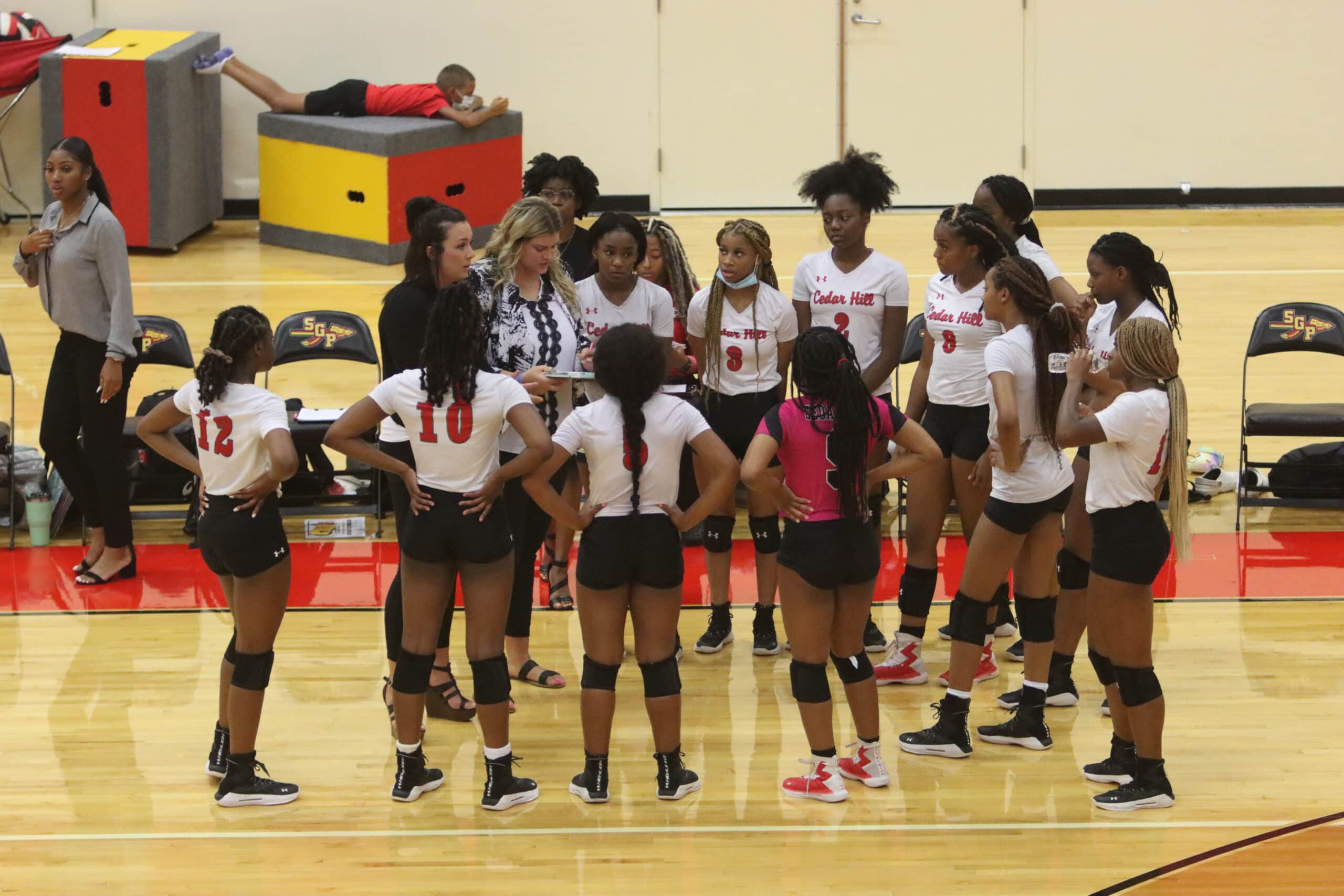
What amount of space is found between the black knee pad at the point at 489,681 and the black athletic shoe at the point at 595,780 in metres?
0.34

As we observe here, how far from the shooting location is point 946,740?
5055mm

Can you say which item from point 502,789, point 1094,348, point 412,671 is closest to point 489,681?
point 412,671

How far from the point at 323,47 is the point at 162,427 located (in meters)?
9.06

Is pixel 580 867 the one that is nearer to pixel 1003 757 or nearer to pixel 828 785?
pixel 828 785

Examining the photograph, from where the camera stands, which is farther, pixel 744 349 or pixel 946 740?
pixel 744 349

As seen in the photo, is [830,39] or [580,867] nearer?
[580,867]

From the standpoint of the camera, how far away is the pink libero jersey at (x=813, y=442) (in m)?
4.55

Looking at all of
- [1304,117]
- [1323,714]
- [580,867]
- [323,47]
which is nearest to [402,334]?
[580,867]

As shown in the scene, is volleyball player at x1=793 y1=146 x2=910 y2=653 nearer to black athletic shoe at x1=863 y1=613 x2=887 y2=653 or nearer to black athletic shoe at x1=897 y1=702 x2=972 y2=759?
black athletic shoe at x1=863 y1=613 x2=887 y2=653

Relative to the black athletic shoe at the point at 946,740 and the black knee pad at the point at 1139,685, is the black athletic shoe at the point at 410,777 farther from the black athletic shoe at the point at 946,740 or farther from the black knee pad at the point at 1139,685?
the black knee pad at the point at 1139,685

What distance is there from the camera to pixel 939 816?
15.2 ft

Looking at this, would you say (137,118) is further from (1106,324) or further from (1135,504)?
(1135,504)

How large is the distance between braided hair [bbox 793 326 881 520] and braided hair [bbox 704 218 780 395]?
3.60 feet

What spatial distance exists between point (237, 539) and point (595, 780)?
128 cm
